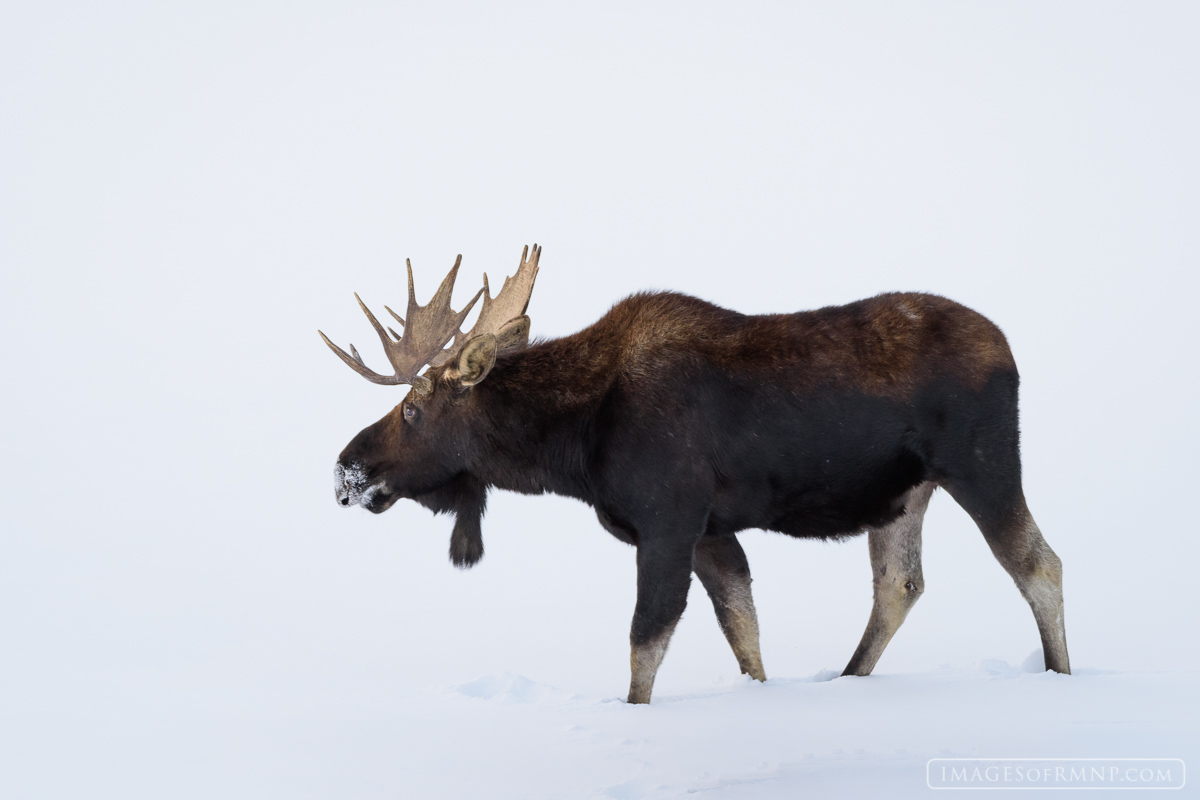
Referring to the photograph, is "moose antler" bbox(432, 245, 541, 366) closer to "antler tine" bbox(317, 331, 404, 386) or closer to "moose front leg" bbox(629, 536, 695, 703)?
"antler tine" bbox(317, 331, 404, 386)

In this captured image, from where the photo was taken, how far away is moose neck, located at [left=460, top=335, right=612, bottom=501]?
24.2 feet

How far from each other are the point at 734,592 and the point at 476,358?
2.40 metres

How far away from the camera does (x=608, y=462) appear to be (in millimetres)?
7082

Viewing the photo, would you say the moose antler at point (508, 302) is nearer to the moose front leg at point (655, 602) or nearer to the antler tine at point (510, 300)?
the antler tine at point (510, 300)

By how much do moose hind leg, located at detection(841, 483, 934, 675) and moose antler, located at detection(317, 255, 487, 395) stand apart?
3290 mm

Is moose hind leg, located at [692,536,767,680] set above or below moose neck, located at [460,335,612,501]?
below

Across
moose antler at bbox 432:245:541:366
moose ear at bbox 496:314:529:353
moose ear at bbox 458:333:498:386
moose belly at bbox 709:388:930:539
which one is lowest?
moose belly at bbox 709:388:930:539

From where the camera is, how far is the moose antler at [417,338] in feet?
25.3

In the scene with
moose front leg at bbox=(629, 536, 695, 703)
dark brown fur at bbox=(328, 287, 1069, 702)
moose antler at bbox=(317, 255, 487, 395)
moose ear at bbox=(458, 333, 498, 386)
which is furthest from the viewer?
moose antler at bbox=(317, 255, 487, 395)

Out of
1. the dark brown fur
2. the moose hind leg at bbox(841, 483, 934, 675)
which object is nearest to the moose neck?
the dark brown fur

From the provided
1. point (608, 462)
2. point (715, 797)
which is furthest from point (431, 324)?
point (715, 797)

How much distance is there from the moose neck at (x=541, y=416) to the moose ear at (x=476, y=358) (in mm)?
161

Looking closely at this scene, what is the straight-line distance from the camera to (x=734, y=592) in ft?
25.7

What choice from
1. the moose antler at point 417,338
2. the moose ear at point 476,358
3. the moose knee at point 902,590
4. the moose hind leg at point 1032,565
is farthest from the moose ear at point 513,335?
the moose hind leg at point 1032,565
